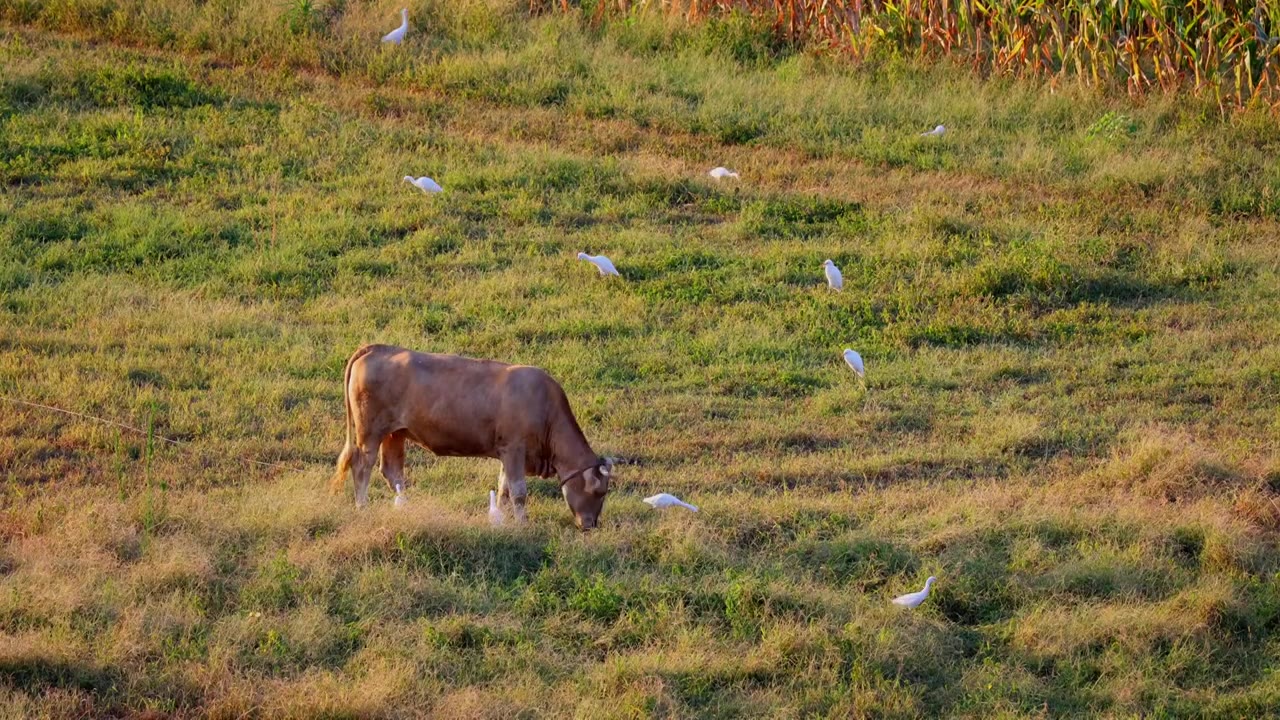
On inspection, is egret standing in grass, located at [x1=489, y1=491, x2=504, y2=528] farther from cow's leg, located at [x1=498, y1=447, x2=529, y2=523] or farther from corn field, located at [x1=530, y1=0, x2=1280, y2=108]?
corn field, located at [x1=530, y1=0, x2=1280, y2=108]

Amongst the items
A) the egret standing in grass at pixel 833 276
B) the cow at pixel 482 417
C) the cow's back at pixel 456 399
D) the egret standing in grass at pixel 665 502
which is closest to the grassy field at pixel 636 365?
the egret standing in grass at pixel 833 276

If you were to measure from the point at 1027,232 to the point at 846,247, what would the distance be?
1.80 m

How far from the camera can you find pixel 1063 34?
1781 centimetres

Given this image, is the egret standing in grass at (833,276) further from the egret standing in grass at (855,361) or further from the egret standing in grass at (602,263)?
the egret standing in grass at (602,263)

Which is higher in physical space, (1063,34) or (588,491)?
(1063,34)

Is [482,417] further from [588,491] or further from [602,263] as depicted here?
[602,263]

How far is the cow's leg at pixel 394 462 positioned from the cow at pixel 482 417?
270 mm

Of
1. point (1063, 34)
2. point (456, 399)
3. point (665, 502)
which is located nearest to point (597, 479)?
point (665, 502)

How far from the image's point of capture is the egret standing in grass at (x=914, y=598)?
8.13 m

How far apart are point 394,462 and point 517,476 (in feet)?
3.11

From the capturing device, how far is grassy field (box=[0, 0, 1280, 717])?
7.43m

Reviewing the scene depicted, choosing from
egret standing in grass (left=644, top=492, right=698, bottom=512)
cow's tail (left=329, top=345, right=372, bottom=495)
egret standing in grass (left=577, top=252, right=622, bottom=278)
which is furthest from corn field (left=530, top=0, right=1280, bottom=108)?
cow's tail (left=329, top=345, right=372, bottom=495)

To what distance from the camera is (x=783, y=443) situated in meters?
10.9

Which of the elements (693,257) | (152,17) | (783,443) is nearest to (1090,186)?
(693,257)
